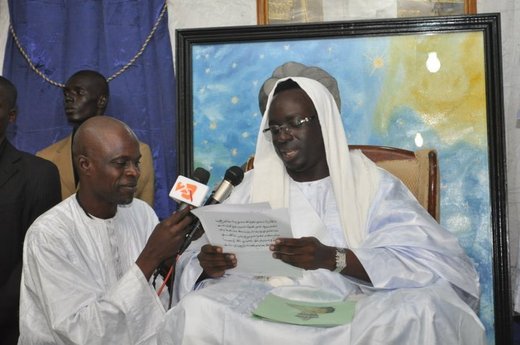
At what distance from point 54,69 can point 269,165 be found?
2.69 meters

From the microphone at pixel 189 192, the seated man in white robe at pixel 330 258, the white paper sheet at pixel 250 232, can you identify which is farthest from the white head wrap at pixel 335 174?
the microphone at pixel 189 192

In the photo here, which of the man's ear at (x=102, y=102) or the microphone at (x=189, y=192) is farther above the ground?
the man's ear at (x=102, y=102)

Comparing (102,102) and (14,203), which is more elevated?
(102,102)

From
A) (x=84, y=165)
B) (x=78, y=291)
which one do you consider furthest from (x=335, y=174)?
(x=78, y=291)

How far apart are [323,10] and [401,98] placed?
3.20 ft

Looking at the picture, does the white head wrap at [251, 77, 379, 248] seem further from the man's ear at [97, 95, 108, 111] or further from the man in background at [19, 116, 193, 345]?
the man's ear at [97, 95, 108, 111]

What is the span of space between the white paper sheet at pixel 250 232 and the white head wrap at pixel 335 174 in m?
0.49

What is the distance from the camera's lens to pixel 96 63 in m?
5.80

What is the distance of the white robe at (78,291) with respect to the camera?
3.22 m

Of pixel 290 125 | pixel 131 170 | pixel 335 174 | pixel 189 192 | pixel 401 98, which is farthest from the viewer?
pixel 401 98

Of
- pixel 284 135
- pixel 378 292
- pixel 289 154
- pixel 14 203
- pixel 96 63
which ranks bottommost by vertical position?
pixel 378 292

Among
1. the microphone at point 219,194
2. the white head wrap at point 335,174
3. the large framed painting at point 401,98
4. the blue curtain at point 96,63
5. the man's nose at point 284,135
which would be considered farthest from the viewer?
the blue curtain at point 96,63

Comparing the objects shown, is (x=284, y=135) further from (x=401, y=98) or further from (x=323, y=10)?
(x=323, y=10)

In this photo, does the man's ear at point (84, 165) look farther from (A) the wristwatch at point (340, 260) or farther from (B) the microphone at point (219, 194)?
(A) the wristwatch at point (340, 260)
